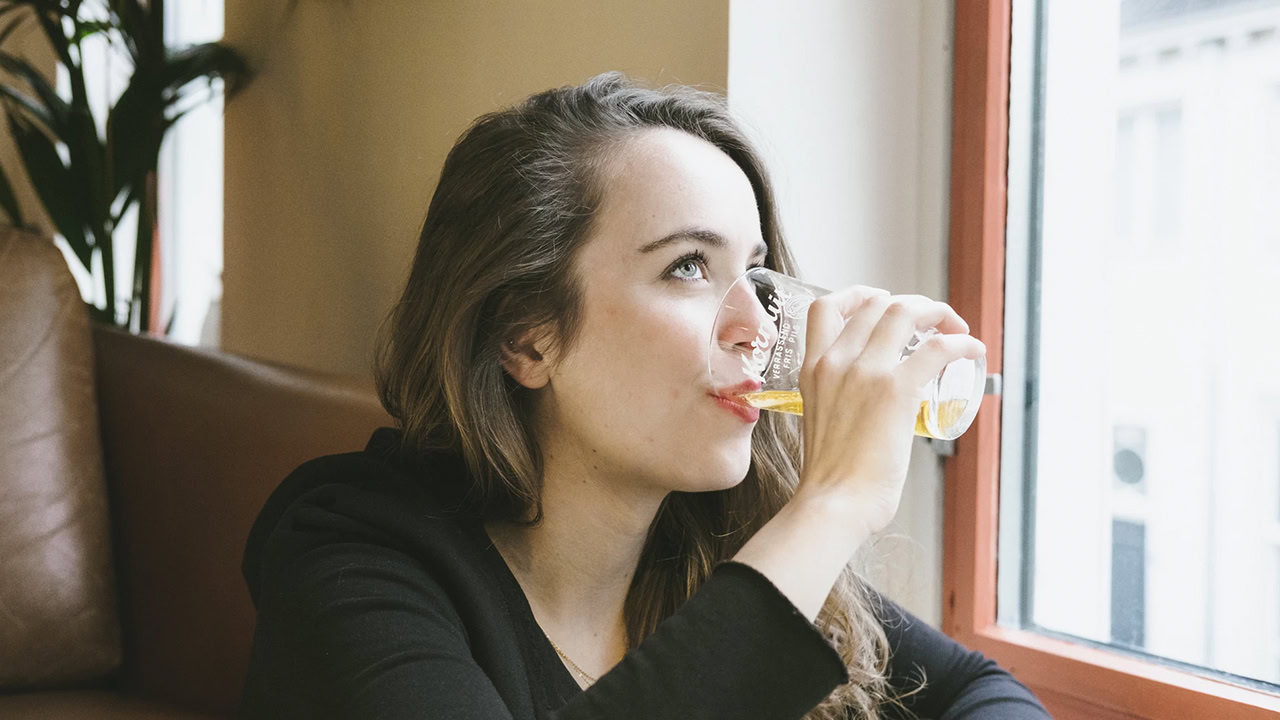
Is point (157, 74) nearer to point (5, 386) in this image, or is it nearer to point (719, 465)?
point (5, 386)

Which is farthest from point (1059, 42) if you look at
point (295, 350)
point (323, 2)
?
point (295, 350)

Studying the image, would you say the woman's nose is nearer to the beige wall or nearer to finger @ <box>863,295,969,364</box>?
finger @ <box>863,295,969,364</box>

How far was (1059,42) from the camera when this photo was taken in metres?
1.28

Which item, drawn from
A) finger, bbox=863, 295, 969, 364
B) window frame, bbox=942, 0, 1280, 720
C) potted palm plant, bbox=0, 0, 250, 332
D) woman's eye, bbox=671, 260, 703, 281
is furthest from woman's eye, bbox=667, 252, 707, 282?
potted palm plant, bbox=0, 0, 250, 332

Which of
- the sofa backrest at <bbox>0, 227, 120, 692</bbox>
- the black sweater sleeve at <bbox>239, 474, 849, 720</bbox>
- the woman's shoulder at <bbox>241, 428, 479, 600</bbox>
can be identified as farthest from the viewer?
the sofa backrest at <bbox>0, 227, 120, 692</bbox>

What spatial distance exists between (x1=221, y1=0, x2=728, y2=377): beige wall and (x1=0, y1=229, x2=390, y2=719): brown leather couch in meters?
0.42

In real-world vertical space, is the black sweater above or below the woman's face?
below

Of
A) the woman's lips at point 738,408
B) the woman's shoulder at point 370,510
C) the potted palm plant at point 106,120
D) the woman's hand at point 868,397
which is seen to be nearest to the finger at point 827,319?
the woman's hand at point 868,397

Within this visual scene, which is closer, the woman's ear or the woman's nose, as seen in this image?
the woman's nose

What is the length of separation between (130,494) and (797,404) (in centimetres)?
103

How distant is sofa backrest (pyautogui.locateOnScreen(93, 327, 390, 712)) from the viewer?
1.33 metres

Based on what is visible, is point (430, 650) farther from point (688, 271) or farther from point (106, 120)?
point (106, 120)

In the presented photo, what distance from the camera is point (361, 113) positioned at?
6.11 feet

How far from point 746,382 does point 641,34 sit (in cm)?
62
